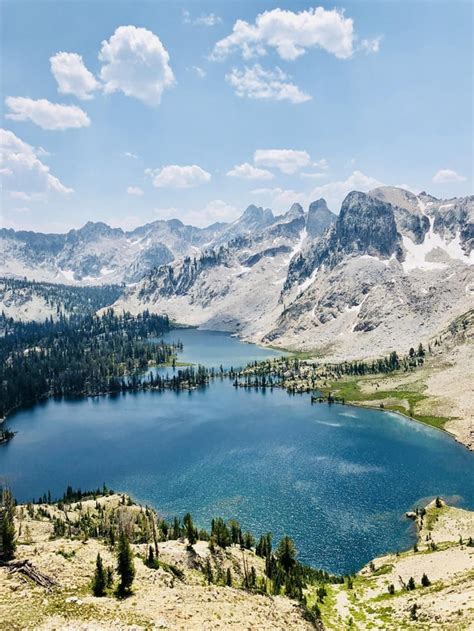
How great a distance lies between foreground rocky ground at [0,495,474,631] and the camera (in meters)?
45.9

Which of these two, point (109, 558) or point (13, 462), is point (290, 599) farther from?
point (13, 462)

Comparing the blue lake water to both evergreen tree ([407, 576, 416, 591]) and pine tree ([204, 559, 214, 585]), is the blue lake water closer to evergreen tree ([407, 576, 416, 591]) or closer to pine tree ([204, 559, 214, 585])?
evergreen tree ([407, 576, 416, 591])

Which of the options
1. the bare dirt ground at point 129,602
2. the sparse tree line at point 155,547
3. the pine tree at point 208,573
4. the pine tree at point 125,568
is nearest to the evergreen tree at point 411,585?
the sparse tree line at point 155,547

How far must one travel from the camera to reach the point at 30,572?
51500 millimetres

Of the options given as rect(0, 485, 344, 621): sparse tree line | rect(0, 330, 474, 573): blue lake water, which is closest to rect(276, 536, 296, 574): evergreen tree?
rect(0, 485, 344, 621): sparse tree line

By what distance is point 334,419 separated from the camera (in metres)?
197

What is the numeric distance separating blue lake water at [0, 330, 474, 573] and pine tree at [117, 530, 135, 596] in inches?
2072

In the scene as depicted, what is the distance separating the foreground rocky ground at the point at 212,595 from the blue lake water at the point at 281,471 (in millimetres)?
15713

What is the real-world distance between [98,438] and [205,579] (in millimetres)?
127222

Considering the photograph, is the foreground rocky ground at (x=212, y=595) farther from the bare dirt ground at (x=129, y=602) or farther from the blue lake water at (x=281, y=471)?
the blue lake water at (x=281, y=471)

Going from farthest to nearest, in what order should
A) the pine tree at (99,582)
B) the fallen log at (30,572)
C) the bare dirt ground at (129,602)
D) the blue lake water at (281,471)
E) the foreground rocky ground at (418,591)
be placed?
the blue lake water at (281,471)
the foreground rocky ground at (418,591)
the pine tree at (99,582)
the fallen log at (30,572)
the bare dirt ground at (129,602)

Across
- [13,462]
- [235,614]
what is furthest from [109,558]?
[13,462]

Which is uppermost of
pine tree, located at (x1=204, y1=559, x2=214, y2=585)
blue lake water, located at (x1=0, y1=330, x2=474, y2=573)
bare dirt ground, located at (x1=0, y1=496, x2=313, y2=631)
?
bare dirt ground, located at (x1=0, y1=496, x2=313, y2=631)

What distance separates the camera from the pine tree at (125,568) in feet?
180
